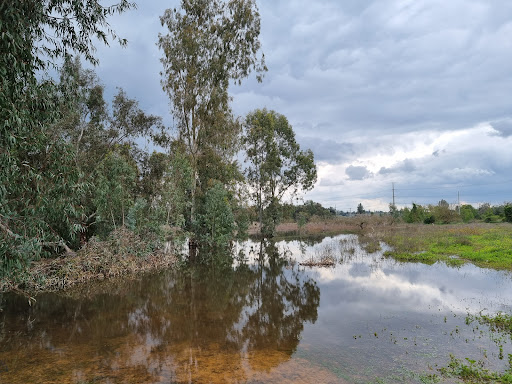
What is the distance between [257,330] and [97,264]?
10.0m

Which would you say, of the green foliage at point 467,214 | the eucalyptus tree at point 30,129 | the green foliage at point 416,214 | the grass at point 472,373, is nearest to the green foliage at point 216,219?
the eucalyptus tree at point 30,129

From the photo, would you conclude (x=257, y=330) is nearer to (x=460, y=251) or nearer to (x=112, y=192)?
(x=112, y=192)

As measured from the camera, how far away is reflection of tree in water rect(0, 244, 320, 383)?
6469 millimetres

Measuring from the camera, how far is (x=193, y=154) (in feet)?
89.9

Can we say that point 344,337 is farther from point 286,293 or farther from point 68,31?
point 68,31

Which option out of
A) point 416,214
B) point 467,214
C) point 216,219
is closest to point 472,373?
point 216,219

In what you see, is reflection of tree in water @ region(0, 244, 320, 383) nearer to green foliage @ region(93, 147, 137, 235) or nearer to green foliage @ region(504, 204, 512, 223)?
green foliage @ region(93, 147, 137, 235)

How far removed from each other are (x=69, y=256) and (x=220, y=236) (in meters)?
13.5

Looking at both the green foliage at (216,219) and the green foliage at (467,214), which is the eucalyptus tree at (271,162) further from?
the green foliage at (467,214)

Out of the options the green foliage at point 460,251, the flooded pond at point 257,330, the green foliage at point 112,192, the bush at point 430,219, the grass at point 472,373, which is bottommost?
the flooded pond at point 257,330

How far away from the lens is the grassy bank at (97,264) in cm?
1309

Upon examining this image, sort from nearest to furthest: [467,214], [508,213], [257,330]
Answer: [257,330], [508,213], [467,214]

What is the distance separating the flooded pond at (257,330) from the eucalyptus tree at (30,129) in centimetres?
250

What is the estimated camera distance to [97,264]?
15.5 m
